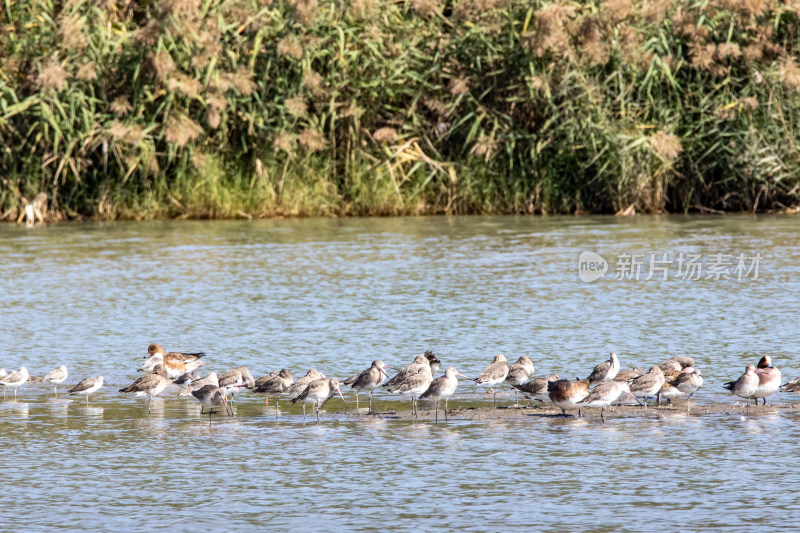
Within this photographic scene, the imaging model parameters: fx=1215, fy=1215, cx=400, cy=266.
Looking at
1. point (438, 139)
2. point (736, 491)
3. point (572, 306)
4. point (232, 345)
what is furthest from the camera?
point (438, 139)

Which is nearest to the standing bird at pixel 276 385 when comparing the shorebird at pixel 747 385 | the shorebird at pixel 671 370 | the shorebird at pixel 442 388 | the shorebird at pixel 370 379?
the shorebird at pixel 370 379

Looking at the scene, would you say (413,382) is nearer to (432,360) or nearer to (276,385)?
(276,385)

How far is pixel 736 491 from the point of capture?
7516mm

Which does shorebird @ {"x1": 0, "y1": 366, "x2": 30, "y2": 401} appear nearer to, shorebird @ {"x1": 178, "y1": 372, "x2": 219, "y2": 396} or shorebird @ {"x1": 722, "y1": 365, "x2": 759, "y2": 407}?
shorebird @ {"x1": 178, "y1": 372, "x2": 219, "y2": 396}

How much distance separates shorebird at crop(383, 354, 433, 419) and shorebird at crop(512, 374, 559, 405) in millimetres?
804

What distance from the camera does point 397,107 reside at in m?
26.7

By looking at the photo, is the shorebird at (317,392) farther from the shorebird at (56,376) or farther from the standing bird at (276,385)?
the shorebird at (56,376)

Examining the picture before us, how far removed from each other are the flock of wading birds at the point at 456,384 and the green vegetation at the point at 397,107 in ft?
46.3

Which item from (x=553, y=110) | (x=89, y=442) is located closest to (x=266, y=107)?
(x=553, y=110)

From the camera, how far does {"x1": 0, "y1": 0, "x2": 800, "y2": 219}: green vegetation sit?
2441cm

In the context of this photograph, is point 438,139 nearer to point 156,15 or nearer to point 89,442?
point 156,15

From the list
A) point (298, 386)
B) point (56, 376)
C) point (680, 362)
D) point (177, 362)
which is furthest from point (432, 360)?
point (56, 376)

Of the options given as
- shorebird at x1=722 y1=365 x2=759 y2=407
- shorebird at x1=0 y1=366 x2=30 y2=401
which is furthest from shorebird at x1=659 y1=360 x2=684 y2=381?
shorebird at x1=0 y1=366 x2=30 y2=401

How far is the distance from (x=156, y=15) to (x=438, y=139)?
646 cm
